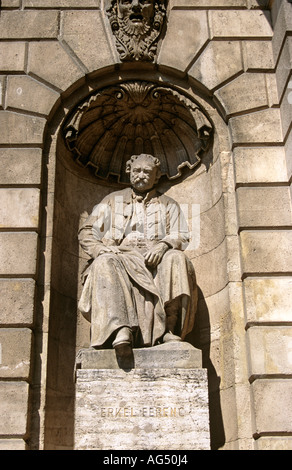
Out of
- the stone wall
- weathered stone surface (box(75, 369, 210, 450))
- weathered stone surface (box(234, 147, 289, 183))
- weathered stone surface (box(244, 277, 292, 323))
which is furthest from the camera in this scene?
weathered stone surface (box(234, 147, 289, 183))

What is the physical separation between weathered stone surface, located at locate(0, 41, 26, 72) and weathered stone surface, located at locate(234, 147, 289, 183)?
287 cm

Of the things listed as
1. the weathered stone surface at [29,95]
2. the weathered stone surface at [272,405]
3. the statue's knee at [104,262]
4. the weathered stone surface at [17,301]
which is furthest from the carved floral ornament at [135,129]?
the weathered stone surface at [272,405]

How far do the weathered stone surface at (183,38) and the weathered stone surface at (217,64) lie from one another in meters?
0.12

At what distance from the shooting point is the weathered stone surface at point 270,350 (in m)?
6.81

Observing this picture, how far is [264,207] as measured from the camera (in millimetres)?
7551

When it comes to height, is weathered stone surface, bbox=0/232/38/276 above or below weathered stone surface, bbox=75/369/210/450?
above

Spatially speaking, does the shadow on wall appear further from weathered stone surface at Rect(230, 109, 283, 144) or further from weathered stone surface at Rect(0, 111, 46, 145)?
weathered stone surface at Rect(0, 111, 46, 145)

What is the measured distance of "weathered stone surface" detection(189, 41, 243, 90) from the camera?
8266 mm

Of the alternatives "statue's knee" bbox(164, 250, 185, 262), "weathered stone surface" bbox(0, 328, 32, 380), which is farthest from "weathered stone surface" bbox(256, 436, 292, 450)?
"weathered stone surface" bbox(0, 328, 32, 380)

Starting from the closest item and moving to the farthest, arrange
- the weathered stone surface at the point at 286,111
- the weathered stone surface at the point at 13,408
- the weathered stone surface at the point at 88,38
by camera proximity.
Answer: the weathered stone surface at the point at 13,408 < the weathered stone surface at the point at 286,111 < the weathered stone surface at the point at 88,38

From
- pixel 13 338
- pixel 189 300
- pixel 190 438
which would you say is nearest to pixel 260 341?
pixel 189 300

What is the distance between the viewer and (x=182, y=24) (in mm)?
8594

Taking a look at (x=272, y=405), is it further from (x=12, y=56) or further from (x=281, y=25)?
(x=12, y=56)

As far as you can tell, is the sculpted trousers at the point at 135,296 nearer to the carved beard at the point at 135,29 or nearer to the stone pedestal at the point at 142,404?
the stone pedestal at the point at 142,404
